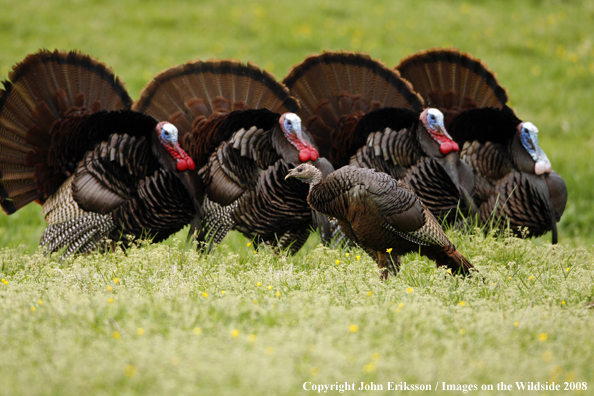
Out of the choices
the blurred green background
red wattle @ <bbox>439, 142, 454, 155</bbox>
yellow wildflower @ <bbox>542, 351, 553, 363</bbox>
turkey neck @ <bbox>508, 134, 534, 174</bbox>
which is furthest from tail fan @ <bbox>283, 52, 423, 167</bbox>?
the blurred green background

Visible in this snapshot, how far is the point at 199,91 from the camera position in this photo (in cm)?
560

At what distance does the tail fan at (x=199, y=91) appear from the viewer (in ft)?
18.3

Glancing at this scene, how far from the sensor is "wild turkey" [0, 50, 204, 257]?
5039 millimetres

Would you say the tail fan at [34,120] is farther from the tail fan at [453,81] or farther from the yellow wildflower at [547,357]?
the yellow wildflower at [547,357]

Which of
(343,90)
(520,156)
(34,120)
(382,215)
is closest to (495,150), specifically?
(520,156)

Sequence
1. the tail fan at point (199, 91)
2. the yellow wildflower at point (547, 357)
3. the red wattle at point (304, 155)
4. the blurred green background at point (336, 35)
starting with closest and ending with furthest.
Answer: the yellow wildflower at point (547, 357) < the red wattle at point (304, 155) < the tail fan at point (199, 91) < the blurred green background at point (336, 35)

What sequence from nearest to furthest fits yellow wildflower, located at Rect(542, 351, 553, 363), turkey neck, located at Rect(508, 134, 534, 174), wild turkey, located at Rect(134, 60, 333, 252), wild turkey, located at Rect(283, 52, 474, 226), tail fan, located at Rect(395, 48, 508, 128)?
1. yellow wildflower, located at Rect(542, 351, 553, 363)
2. wild turkey, located at Rect(134, 60, 333, 252)
3. wild turkey, located at Rect(283, 52, 474, 226)
4. turkey neck, located at Rect(508, 134, 534, 174)
5. tail fan, located at Rect(395, 48, 508, 128)

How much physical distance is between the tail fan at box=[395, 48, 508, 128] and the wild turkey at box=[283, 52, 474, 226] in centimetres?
44

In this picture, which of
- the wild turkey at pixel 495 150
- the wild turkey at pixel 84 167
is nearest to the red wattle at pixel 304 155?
the wild turkey at pixel 84 167

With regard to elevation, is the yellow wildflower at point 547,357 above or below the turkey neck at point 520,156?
below

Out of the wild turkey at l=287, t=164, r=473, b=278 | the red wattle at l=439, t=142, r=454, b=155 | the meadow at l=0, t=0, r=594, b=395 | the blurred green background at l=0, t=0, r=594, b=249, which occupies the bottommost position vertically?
the meadow at l=0, t=0, r=594, b=395

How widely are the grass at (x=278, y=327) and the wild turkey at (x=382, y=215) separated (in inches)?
6.2

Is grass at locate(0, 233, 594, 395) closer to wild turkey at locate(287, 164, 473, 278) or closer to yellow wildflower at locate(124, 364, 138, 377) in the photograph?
yellow wildflower at locate(124, 364, 138, 377)

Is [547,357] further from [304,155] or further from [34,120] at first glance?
[34,120]
